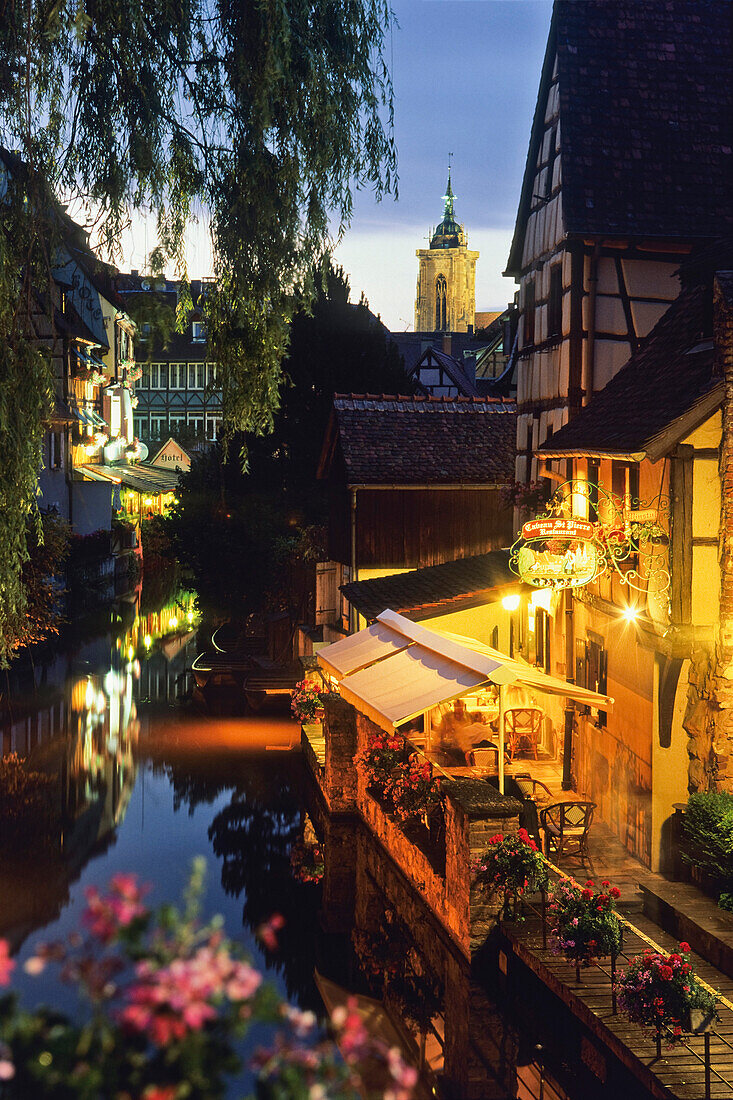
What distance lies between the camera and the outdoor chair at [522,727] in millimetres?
17328

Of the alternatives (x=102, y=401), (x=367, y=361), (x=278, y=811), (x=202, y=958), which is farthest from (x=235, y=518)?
(x=202, y=958)

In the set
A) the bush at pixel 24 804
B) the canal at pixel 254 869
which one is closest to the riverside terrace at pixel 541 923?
the canal at pixel 254 869

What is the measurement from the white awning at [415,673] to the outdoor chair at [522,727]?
99.7 inches

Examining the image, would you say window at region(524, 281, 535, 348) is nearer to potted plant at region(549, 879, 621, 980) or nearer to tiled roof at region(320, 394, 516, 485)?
tiled roof at region(320, 394, 516, 485)

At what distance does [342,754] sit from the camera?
16172 millimetres

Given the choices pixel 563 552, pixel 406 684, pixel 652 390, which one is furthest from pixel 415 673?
pixel 652 390

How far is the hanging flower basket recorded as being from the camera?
30.1ft

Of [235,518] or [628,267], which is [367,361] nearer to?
[235,518]

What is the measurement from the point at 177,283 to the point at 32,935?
6.76 meters

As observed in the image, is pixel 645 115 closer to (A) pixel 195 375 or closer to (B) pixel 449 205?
(A) pixel 195 375

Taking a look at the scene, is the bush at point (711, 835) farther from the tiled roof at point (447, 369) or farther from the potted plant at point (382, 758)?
the tiled roof at point (447, 369)

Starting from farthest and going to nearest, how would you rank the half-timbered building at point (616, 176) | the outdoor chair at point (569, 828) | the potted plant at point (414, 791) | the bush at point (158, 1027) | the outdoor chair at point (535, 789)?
1. the half-timbered building at point (616, 176)
2. the outdoor chair at point (535, 789)
3. the potted plant at point (414, 791)
4. the outdoor chair at point (569, 828)
5. the bush at point (158, 1027)

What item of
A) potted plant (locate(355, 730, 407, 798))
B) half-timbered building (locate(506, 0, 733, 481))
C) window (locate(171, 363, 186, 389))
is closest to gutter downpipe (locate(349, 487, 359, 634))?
half-timbered building (locate(506, 0, 733, 481))

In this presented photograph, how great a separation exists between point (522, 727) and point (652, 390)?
6605mm
